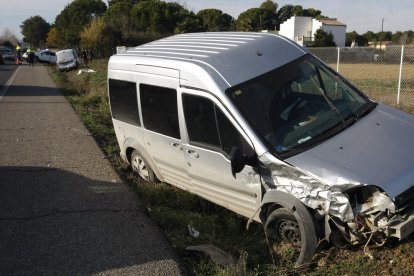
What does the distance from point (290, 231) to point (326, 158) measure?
0.77 metres

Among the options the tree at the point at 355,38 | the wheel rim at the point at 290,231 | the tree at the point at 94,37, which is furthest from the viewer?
the tree at the point at 355,38

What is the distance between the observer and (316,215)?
4.01 m

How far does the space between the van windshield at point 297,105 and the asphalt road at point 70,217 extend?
156cm

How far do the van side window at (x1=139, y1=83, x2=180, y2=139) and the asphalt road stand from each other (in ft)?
3.41

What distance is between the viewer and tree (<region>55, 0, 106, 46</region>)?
6089cm

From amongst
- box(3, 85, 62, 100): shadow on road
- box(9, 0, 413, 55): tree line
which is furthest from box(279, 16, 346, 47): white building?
box(3, 85, 62, 100): shadow on road

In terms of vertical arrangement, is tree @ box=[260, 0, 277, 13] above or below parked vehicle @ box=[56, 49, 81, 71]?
above

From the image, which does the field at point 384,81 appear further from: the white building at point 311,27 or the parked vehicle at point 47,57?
the white building at point 311,27

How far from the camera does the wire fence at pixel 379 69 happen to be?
41.8ft

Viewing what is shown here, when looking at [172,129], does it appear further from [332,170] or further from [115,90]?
[332,170]

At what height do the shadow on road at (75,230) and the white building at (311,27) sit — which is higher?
the white building at (311,27)

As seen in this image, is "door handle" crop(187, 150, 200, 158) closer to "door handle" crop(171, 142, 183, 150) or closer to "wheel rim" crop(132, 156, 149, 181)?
"door handle" crop(171, 142, 183, 150)

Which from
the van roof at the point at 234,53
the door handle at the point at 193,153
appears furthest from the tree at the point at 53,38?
the door handle at the point at 193,153

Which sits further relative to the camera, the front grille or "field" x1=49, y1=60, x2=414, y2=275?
"field" x1=49, y1=60, x2=414, y2=275
